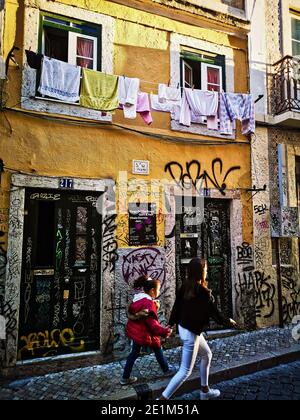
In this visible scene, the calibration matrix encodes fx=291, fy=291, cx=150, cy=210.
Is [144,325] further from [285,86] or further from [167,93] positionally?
[285,86]

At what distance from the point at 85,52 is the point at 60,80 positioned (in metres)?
0.95

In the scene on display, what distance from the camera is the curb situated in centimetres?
380

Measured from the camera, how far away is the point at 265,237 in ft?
20.9

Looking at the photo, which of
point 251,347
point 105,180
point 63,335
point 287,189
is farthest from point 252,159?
point 63,335

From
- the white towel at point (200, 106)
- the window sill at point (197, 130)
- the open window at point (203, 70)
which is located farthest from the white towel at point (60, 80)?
the open window at point (203, 70)

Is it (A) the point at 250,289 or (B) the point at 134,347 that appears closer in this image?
(B) the point at 134,347

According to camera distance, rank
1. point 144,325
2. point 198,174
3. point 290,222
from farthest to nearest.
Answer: point 290,222
point 198,174
point 144,325

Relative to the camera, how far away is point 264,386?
4.07 meters

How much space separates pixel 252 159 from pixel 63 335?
515 cm

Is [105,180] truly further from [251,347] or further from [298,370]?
[298,370]

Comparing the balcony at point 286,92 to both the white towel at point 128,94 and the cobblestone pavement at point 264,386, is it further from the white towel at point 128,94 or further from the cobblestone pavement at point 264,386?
the cobblestone pavement at point 264,386

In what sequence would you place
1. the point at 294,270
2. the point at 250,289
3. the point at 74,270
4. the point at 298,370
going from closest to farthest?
the point at 298,370, the point at 74,270, the point at 250,289, the point at 294,270

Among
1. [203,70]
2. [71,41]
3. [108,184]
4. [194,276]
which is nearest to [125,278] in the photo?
[108,184]

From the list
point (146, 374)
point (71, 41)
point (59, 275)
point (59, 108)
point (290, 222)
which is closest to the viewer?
point (146, 374)
